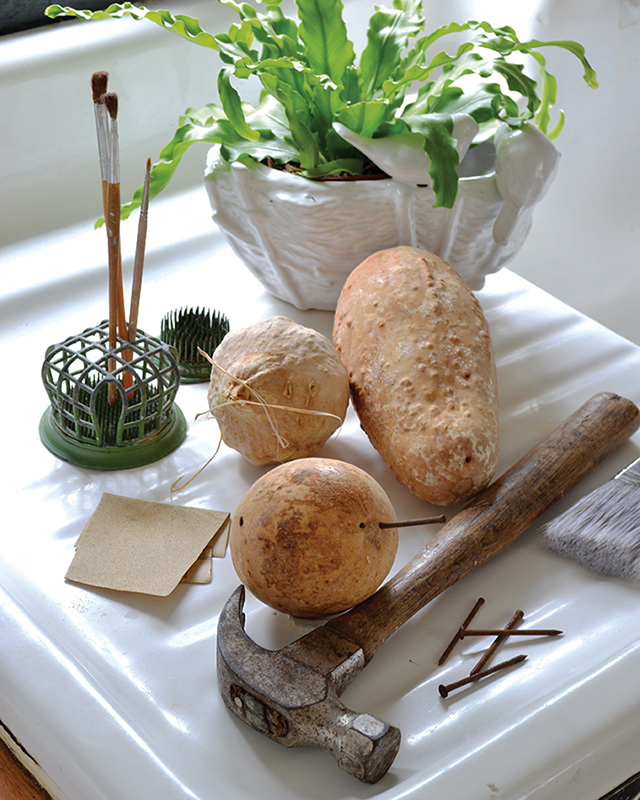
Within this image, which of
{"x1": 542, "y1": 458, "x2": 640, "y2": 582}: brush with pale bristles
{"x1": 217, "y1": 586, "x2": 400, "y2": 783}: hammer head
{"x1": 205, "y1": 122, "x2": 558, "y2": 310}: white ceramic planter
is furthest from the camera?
{"x1": 205, "y1": 122, "x2": 558, "y2": 310}: white ceramic planter

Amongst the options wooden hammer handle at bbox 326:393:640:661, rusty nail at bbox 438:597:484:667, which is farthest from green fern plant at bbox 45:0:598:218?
rusty nail at bbox 438:597:484:667

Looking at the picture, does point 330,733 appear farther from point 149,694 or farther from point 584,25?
point 584,25

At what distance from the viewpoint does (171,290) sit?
0.85m

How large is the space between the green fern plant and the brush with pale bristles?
313mm

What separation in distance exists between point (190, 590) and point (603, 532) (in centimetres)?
27

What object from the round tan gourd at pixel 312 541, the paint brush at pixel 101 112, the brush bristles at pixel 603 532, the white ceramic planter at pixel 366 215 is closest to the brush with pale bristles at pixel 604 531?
the brush bristles at pixel 603 532

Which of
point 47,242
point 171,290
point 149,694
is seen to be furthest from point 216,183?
point 149,694

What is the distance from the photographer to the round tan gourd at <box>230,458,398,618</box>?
1.53 feet

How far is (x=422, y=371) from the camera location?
0.60 m

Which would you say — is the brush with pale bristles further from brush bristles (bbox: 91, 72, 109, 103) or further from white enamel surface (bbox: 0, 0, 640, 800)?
brush bristles (bbox: 91, 72, 109, 103)

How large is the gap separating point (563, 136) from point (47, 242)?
0.74 metres

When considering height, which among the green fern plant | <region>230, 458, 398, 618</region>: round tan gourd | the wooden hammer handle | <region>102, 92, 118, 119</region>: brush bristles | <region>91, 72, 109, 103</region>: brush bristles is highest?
<region>91, 72, 109, 103</region>: brush bristles

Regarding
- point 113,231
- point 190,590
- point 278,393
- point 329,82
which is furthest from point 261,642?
point 329,82

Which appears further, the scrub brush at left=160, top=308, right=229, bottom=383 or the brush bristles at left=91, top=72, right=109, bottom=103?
the scrub brush at left=160, top=308, right=229, bottom=383
